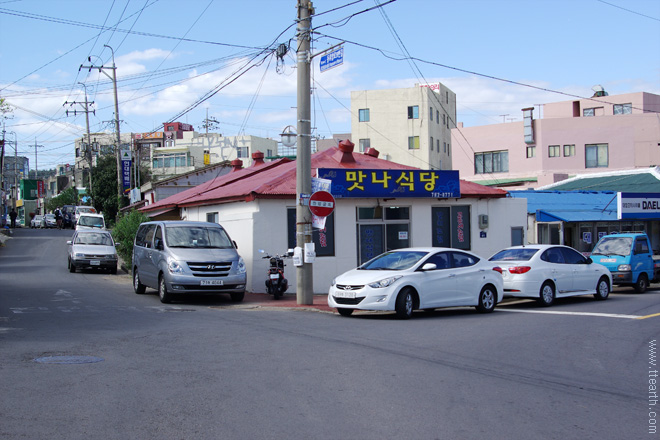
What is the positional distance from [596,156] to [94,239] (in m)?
34.4

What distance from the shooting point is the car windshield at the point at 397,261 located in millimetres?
14289

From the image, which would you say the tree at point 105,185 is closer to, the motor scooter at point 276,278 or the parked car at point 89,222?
the parked car at point 89,222

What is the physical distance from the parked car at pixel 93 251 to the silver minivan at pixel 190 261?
9151mm

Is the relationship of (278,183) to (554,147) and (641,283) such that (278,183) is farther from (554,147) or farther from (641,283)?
(554,147)

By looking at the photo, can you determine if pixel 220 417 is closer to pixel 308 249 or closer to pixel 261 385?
pixel 261 385

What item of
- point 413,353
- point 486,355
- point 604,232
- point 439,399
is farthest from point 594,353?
point 604,232

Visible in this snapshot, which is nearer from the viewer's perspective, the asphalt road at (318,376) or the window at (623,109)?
the asphalt road at (318,376)

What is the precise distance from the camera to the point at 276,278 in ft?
58.0

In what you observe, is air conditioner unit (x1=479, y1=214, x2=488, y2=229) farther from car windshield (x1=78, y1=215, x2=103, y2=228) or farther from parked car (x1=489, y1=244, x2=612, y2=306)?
car windshield (x1=78, y1=215, x2=103, y2=228)

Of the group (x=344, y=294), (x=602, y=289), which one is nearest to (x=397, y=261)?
→ (x=344, y=294)

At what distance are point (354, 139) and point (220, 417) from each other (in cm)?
5900

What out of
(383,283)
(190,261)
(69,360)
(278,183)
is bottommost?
(69,360)

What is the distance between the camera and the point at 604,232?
3212 cm

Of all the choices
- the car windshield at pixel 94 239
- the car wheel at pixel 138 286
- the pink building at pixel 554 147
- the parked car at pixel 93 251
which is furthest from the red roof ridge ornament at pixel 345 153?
the pink building at pixel 554 147
